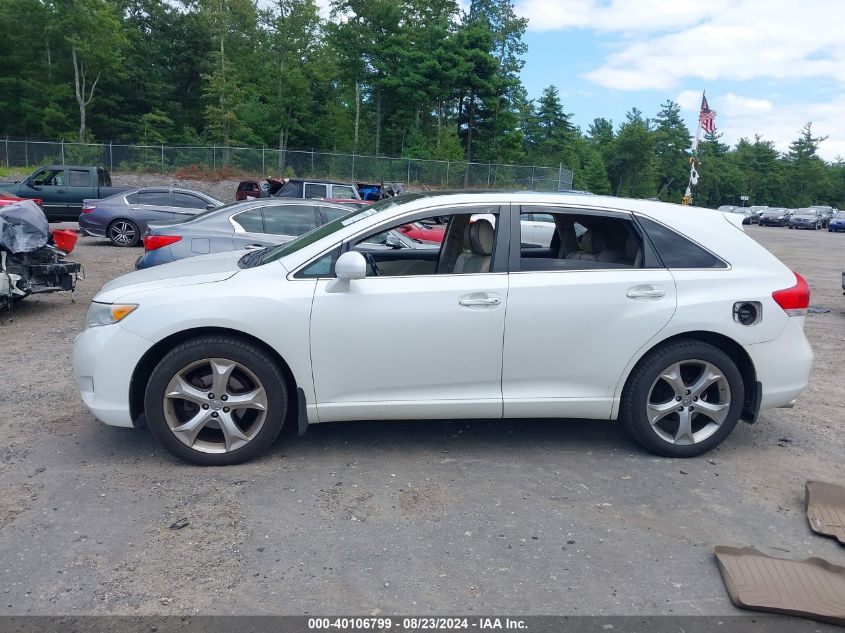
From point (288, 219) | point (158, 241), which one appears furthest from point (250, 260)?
point (288, 219)

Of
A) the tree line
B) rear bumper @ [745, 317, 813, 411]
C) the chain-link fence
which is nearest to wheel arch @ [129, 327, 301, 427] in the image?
rear bumper @ [745, 317, 813, 411]

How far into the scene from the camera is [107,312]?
4367 mm

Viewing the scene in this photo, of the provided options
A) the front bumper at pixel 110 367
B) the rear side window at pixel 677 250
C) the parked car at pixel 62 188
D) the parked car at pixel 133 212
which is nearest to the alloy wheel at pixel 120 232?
the parked car at pixel 133 212

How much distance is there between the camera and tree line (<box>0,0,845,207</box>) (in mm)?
47875

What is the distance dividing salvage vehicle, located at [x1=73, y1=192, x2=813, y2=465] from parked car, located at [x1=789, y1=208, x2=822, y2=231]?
53.9 metres

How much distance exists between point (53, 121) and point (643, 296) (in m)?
53.0

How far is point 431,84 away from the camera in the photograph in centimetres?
4931

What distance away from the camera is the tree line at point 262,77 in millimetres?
47875

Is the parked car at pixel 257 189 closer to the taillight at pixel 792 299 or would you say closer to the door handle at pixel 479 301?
the door handle at pixel 479 301

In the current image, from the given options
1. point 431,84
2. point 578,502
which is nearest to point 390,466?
point 578,502

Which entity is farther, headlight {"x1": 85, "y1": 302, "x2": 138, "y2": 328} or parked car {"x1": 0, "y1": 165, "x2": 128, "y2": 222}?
parked car {"x1": 0, "y1": 165, "x2": 128, "y2": 222}

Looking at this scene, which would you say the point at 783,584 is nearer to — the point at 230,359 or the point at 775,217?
the point at 230,359

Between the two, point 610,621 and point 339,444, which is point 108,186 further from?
point 610,621

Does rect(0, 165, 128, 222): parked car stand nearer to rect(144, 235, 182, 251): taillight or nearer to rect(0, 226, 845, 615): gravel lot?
rect(144, 235, 182, 251): taillight
